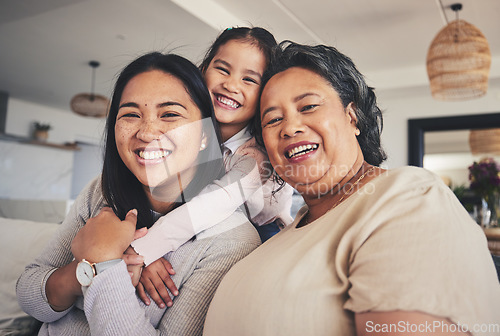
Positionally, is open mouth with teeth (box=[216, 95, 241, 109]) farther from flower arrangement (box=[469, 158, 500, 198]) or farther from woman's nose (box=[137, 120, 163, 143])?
flower arrangement (box=[469, 158, 500, 198])

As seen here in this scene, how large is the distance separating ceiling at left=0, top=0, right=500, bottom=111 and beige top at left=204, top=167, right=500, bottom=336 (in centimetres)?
258

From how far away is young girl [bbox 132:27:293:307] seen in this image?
A: 1.21 meters

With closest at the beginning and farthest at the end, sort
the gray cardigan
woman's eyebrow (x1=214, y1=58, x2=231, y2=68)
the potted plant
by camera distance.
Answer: the gray cardigan, woman's eyebrow (x1=214, y1=58, x2=231, y2=68), the potted plant

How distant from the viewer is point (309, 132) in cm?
99

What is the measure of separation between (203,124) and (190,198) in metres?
0.24

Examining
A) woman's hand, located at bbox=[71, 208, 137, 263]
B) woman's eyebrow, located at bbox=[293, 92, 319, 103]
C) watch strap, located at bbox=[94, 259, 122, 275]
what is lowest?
watch strap, located at bbox=[94, 259, 122, 275]

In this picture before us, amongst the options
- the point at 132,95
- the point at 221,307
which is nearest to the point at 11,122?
the point at 132,95

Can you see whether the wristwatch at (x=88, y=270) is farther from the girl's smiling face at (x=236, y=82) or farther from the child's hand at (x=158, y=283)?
the girl's smiling face at (x=236, y=82)

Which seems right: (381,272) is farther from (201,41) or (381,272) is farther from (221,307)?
(201,41)

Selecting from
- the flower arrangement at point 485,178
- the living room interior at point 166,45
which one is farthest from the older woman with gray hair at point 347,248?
the flower arrangement at point 485,178

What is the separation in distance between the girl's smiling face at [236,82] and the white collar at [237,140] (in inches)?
1.7

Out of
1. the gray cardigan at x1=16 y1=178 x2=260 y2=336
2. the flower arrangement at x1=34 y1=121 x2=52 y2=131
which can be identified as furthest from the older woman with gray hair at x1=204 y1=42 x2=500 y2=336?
the flower arrangement at x1=34 y1=121 x2=52 y2=131

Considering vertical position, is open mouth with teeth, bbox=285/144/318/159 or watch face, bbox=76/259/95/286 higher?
open mouth with teeth, bbox=285/144/318/159

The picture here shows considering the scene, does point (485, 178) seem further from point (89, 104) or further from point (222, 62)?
point (89, 104)
